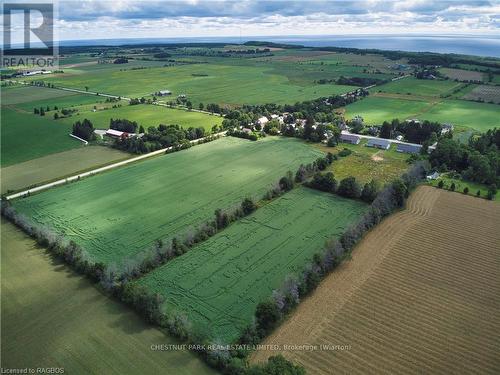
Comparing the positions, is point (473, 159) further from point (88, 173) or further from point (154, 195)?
point (88, 173)

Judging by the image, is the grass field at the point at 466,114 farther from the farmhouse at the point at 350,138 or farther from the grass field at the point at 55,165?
the grass field at the point at 55,165

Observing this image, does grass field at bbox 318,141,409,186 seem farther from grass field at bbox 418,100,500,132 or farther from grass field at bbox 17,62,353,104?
grass field at bbox 17,62,353,104

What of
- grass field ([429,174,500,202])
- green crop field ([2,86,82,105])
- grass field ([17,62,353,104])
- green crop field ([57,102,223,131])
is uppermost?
grass field ([17,62,353,104])

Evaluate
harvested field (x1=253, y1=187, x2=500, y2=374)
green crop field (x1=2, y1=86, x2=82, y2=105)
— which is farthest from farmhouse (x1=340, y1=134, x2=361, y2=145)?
green crop field (x1=2, y1=86, x2=82, y2=105)

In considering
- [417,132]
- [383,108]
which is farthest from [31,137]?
[383,108]

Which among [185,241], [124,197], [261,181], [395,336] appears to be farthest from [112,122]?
[395,336]
